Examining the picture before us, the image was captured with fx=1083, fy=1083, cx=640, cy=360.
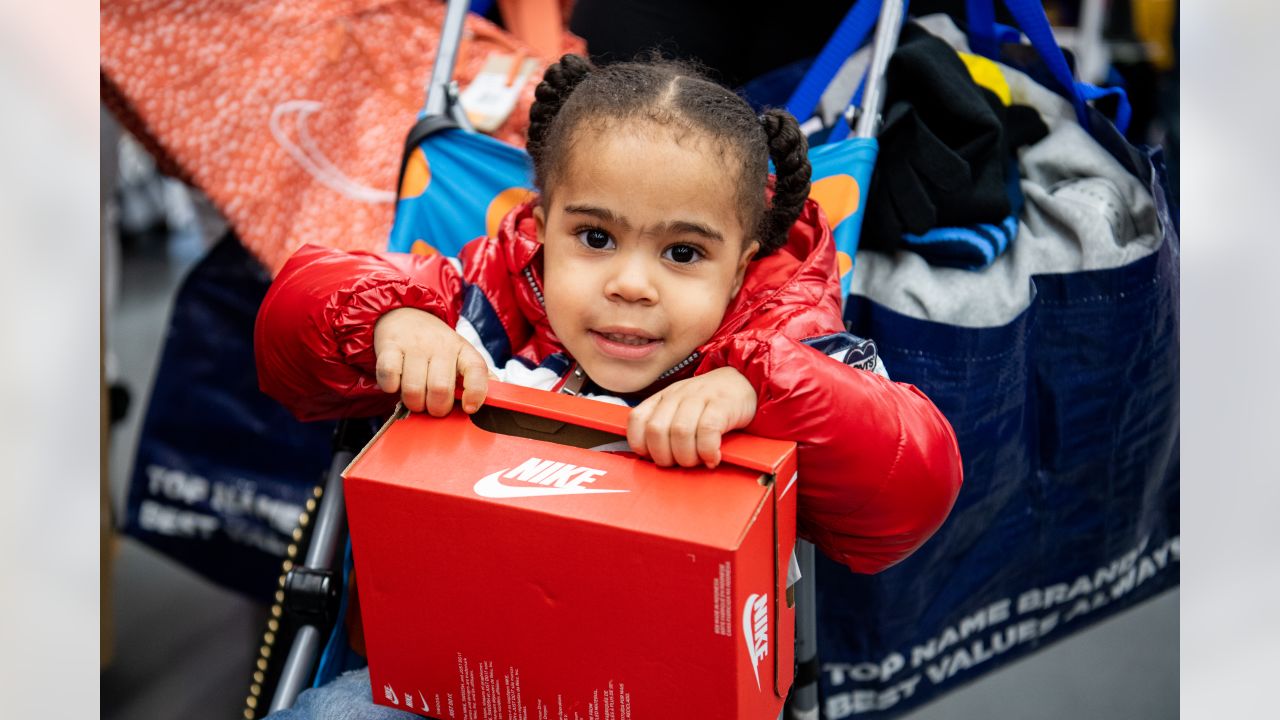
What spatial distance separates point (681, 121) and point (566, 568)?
1.40ft

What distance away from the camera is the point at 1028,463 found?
1362 millimetres

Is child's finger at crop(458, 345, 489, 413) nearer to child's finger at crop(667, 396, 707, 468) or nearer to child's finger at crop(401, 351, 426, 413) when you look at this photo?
child's finger at crop(401, 351, 426, 413)

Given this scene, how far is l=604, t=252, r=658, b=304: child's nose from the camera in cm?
96

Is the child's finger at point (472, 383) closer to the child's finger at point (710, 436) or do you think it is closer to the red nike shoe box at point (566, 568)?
the red nike shoe box at point (566, 568)

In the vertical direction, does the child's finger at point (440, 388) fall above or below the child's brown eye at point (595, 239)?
below

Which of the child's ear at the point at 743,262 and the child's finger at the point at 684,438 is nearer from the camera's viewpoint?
the child's finger at the point at 684,438

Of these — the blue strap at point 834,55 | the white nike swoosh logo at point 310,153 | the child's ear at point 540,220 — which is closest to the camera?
the child's ear at point 540,220

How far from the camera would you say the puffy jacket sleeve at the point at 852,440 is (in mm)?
867

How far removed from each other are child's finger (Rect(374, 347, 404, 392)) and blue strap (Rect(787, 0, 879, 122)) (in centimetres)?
69

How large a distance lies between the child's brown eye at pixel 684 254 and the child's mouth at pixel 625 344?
8 centimetres

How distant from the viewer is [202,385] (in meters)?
1.75

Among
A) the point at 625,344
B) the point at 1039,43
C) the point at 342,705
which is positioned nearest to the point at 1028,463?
the point at 1039,43

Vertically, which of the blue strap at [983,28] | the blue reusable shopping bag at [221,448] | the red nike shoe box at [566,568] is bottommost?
the blue reusable shopping bag at [221,448]

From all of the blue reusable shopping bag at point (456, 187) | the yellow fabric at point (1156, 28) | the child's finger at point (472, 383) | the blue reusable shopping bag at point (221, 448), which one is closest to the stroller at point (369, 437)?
the blue reusable shopping bag at point (456, 187)
